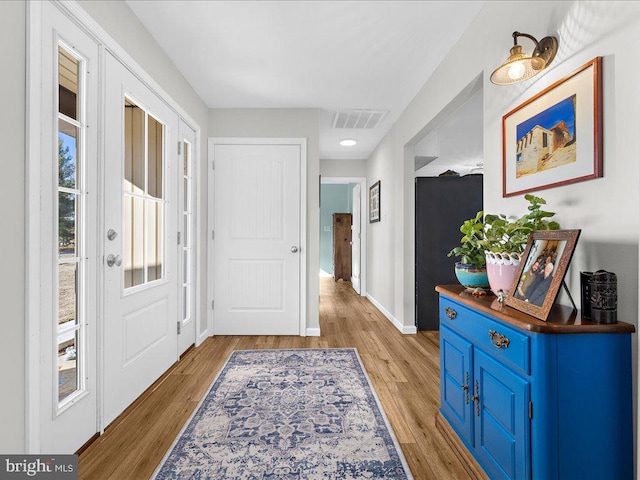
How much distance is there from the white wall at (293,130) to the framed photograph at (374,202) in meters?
1.61

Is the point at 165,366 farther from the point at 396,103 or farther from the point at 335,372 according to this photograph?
the point at 396,103

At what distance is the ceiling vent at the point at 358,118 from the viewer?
3.82 metres

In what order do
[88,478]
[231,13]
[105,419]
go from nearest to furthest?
[88,478] < [105,419] < [231,13]

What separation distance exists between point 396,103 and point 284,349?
106 inches

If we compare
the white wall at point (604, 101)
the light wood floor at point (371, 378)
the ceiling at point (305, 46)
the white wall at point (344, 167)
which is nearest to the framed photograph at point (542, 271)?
the white wall at point (604, 101)

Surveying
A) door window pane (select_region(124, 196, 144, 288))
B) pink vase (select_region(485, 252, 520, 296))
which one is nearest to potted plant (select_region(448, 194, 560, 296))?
pink vase (select_region(485, 252, 520, 296))

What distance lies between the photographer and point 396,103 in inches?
141

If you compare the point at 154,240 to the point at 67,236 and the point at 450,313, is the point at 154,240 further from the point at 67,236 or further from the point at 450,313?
the point at 450,313

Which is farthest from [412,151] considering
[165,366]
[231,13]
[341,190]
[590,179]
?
[341,190]

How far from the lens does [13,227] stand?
1277mm

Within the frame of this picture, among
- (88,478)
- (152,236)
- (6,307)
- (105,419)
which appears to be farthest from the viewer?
(152,236)

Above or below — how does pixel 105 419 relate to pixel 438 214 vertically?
below

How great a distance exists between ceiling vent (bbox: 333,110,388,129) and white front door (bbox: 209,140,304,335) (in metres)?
0.73

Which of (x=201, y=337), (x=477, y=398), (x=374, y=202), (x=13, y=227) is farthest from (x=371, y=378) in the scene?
(x=374, y=202)
